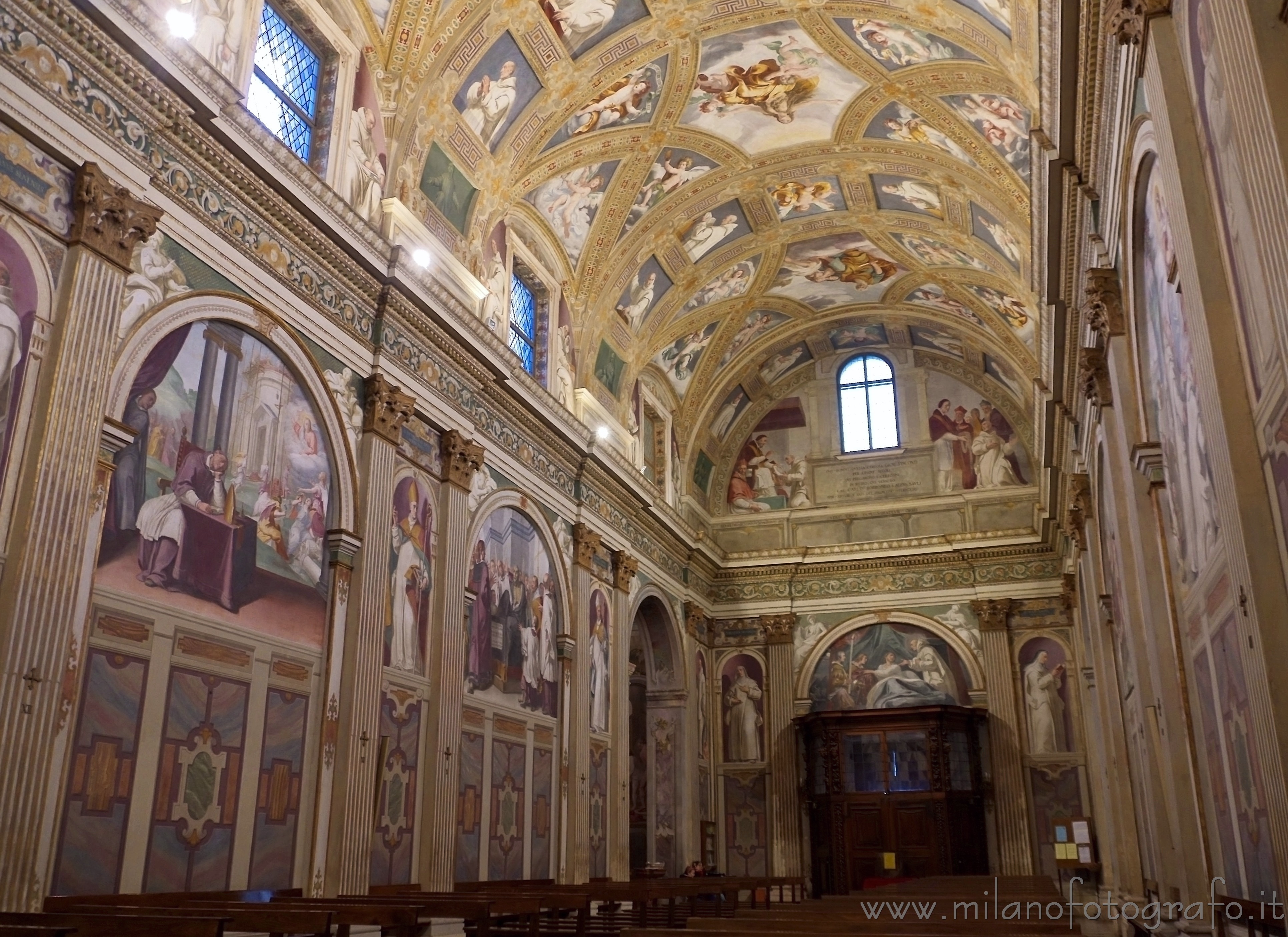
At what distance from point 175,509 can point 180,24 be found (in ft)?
13.5

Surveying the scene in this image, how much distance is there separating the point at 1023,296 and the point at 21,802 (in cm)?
1601

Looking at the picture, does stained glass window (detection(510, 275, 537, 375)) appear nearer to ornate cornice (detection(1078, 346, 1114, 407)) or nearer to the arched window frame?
ornate cornice (detection(1078, 346, 1114, 407))

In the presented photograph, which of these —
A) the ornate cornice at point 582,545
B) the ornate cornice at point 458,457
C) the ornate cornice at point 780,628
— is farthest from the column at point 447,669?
the ornate cornice at point 780,628

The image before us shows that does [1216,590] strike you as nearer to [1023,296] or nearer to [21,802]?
[21,802]

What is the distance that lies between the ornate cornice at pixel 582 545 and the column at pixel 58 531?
944 cm

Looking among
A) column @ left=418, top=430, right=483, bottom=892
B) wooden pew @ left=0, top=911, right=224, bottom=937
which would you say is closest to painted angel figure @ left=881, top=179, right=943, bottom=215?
column @ left=418, top=430, right=483, bottom=892

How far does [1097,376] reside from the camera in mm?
11445

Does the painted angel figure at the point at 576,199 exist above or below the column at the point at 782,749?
above

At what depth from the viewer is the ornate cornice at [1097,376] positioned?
1121 cm

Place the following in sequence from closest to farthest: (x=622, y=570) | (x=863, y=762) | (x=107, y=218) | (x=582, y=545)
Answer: (x=107, y=218)
(x=582, y=545)
(x=622, y=570)
(x=863, y=762)

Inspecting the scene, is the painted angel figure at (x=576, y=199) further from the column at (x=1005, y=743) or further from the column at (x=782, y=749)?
the column at (x=1005, y=743)

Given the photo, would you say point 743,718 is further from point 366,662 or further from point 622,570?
point 366,662

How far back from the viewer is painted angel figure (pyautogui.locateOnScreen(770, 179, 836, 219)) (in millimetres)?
19062

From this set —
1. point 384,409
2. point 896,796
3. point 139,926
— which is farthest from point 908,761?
point 139,926
